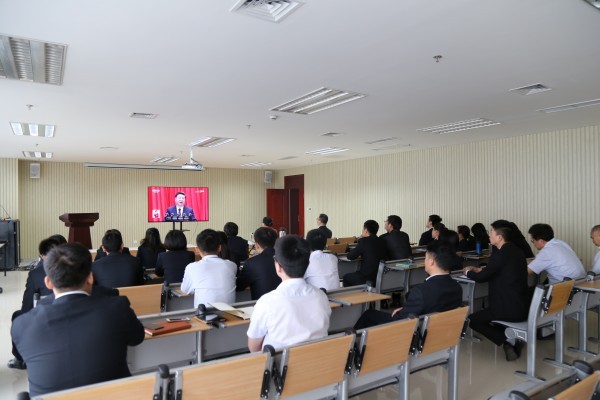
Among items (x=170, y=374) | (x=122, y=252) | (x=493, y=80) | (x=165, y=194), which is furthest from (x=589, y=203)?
(x=165, y=194)

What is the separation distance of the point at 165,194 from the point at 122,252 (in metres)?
9.68

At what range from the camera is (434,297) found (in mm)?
2969

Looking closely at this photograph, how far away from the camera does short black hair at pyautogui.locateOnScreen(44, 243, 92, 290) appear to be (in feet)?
6.07

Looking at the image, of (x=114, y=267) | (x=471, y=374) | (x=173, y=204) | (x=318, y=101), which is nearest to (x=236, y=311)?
(x=114, y=267)

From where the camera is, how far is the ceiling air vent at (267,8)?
2.63 m

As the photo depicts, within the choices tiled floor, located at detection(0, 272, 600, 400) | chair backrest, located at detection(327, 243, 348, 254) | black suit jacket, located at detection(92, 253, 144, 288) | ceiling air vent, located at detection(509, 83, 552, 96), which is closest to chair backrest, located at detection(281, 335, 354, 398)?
tiled floor, located at detection(0, 272, 600, 400)

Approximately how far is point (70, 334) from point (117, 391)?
0.35m

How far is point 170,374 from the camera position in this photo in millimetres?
1698

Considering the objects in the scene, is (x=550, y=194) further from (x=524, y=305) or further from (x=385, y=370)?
(x=385, y=370)

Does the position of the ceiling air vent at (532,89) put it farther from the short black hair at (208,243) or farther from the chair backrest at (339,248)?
the chair backrest at (339,248)

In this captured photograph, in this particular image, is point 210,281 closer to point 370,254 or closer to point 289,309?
point 289,309

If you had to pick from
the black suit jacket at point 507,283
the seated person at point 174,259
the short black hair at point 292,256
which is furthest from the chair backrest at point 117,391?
the black suit jacket at point 507,283

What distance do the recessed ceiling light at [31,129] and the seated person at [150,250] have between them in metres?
2.53

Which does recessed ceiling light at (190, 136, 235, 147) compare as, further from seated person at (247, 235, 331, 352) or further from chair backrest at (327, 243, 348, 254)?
seated person at (247, 235, 331, 352)
